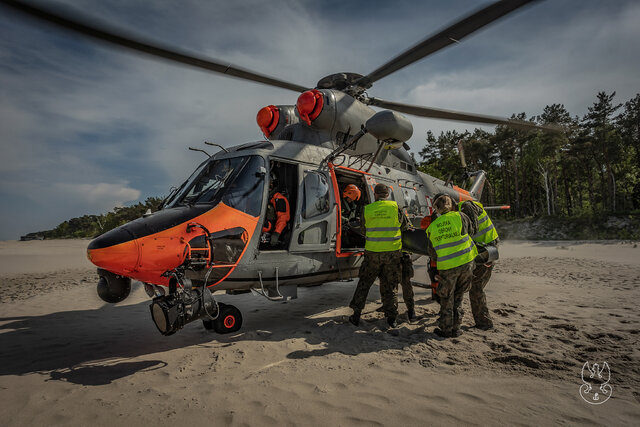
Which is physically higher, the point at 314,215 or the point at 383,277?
the point at 314,215

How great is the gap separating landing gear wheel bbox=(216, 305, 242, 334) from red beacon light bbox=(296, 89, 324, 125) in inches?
138

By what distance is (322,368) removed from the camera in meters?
3.27

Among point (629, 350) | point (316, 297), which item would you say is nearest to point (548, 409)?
point (629, 350)

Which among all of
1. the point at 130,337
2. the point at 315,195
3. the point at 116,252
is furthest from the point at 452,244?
the point at 130,337

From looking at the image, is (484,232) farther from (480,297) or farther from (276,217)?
(276,217)

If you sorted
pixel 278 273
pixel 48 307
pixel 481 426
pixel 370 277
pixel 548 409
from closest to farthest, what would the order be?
pixel 481 426, pixel 548 409, pixel 278 273, pixel 370 277, pixel 48 307

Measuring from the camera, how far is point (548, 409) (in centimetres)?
239

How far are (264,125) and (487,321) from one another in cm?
522

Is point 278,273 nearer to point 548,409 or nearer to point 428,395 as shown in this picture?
point 428,395

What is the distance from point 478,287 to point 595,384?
2.11 meters

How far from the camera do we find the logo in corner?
256 centimetres

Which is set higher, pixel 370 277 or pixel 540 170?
pixel 540 170

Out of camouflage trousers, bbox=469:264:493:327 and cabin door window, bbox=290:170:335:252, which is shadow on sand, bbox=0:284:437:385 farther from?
cabin door window, bbox=290:170:335:252

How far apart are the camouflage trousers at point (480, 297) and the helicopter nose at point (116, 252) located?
14.4ft
